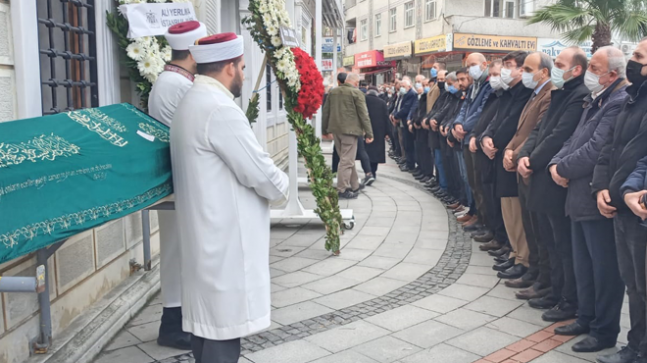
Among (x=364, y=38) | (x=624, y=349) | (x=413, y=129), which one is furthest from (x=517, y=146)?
(x=364, y=38)

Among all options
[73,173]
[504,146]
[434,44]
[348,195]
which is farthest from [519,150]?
[434,44]

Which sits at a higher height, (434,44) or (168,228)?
(434,44)

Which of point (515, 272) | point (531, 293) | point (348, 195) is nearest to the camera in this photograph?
point (531, 293)

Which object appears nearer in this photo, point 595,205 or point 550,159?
point 595,205

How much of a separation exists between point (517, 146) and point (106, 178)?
375cm

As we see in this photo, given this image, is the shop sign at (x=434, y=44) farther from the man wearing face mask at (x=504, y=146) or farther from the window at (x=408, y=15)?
the man wearing face mask at (x=504, y=146)

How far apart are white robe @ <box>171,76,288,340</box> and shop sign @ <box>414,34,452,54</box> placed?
26.6 meters

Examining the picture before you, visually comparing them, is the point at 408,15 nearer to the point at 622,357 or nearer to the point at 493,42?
the point at 493,42

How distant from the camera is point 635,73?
3482 millimetres

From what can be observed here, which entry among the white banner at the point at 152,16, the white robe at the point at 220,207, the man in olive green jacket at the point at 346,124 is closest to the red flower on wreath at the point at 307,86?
the white banner at the point at 152,16

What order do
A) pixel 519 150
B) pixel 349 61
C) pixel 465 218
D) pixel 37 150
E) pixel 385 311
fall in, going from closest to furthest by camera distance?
pixel 37 150 → pixel 385 311 → pixel 519 150 → pixel 465 218 → pixel 349 61

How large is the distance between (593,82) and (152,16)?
3148 millimetres

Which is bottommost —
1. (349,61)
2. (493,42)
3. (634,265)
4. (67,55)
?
(634,265)

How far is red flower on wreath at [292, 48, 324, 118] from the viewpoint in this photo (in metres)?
5.66
